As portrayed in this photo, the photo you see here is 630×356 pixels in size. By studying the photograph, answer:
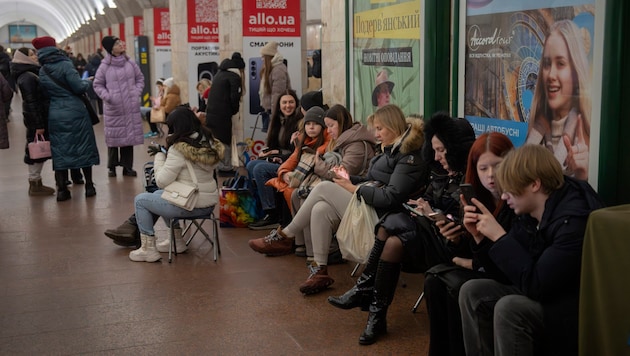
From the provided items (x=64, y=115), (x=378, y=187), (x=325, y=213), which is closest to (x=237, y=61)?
(x=64, y=115)

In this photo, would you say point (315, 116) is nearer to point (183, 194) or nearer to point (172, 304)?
point (183, 194)

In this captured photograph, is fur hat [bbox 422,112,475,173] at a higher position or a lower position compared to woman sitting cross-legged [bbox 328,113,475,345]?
higher

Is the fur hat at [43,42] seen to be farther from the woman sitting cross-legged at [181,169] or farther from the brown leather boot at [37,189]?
the woman sitting cross-legged at [181,169]

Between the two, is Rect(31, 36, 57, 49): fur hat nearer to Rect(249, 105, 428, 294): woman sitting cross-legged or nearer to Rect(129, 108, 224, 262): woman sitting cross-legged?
Rect(129, 108, 224, 262): woman sitting cross-legged

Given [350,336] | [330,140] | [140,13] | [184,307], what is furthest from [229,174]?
[140,13]

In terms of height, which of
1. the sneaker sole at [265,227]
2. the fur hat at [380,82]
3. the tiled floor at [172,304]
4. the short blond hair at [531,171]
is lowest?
the tiled floor at [172,304]

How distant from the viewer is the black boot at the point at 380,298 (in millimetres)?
4402

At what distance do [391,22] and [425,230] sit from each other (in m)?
2.63

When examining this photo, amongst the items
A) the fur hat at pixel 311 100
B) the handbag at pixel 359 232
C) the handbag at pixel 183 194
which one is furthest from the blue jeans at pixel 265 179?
the handbag at pixel 359 232

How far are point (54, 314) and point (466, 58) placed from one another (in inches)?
124

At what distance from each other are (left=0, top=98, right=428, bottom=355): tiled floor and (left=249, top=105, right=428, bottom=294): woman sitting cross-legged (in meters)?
0.33

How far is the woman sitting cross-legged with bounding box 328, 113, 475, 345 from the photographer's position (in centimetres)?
424

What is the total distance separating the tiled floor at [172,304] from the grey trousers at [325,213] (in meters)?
0.31

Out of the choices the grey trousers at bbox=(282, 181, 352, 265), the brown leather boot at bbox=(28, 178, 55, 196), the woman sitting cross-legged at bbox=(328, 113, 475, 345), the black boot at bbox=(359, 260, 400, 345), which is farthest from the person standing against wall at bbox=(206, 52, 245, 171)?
the black boot at bbox=(359, 260, 400, 345)
